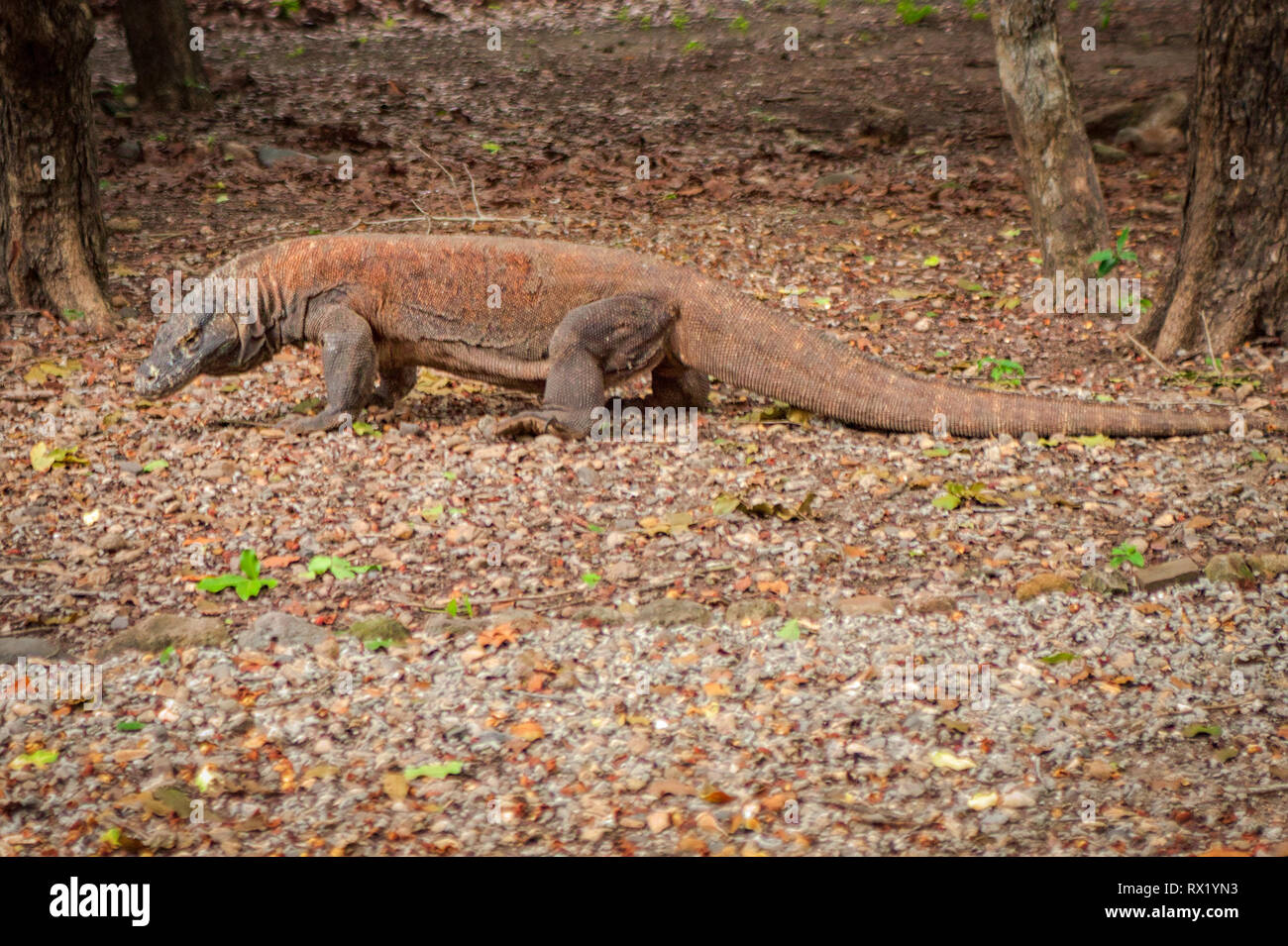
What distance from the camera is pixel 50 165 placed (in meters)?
6.48

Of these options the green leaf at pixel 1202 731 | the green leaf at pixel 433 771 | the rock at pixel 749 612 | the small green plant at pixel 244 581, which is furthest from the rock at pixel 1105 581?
the small green plant at pixel 244 581

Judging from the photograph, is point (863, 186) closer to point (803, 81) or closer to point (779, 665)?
point (803, 81)

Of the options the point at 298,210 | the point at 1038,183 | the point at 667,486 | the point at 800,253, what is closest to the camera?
the point at 667,486

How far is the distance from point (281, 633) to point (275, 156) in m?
7.01

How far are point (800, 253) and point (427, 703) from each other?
5113 millimetres

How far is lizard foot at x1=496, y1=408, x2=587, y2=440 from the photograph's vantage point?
5.30m

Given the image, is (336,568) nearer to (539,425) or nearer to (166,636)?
(166,636)

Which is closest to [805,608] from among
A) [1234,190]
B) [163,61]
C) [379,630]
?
[379,630]

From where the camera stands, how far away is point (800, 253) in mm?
7926

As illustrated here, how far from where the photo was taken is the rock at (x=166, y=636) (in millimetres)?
3740

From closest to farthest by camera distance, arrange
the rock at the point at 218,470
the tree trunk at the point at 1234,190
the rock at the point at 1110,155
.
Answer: the rock at the point at 218,470 < the tree trunk at the point at 1234,190 < the rock at the point at 1110,155

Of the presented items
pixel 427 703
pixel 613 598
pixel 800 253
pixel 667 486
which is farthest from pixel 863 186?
pixel 427 703

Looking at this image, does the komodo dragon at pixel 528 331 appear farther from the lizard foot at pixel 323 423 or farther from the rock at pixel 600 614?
the rock at pixel 600 614

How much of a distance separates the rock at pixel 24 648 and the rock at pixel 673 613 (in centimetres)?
172
